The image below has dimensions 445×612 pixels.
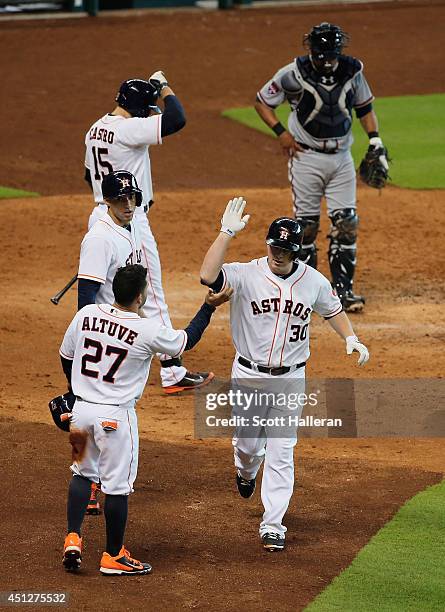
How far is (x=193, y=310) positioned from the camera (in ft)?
35.6

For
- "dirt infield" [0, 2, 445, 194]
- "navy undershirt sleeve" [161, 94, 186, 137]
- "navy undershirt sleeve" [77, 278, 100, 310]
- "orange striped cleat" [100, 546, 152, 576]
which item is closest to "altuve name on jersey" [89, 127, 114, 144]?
"navy undershirt sleeve" [161, 94, 186, 137]

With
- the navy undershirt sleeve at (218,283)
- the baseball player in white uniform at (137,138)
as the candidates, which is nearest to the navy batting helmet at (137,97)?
the baseball player in white uniform at (137,138)

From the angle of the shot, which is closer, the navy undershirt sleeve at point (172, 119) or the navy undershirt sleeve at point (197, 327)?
the navy undershirt sleeve at point (197, 327)

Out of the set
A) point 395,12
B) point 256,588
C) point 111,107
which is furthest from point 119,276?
point 395,12

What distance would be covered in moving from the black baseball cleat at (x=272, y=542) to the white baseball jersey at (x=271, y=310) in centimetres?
88

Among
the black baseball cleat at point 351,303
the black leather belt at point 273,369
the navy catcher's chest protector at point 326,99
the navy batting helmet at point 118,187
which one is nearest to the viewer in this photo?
the black leather belt at point 273,369

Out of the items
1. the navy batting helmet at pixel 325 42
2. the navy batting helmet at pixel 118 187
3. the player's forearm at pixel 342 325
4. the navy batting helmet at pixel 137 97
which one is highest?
the navy batting helmet at pixel 325 42

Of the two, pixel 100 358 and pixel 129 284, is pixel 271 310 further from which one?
pixel 100 358

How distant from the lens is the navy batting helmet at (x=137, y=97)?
821cm

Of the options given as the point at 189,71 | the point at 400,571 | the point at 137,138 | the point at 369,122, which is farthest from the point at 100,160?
the point at 189,71

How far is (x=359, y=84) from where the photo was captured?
35.1 ft

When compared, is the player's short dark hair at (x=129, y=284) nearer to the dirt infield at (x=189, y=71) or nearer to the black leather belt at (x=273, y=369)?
the black leather belt at (x=273, y=369)

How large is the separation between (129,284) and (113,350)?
0.32 m

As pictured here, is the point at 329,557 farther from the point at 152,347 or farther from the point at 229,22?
the point at 229,22
